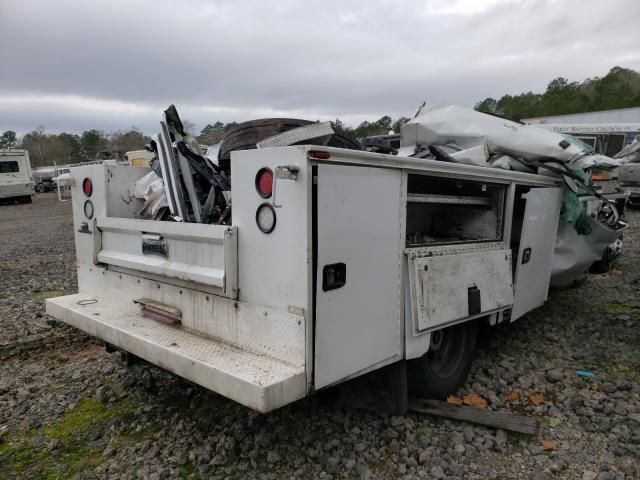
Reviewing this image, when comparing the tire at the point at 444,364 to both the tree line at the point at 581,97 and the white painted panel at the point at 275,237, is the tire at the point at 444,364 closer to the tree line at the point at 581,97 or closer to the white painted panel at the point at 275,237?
the white painted panel at the point at 275,237

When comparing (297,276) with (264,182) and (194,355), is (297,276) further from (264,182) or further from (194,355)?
(194,355)

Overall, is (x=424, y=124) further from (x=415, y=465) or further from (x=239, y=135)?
(x=415, y=465)

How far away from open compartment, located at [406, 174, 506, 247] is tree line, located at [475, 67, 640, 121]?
110ft

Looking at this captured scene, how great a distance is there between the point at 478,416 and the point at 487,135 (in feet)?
7.28

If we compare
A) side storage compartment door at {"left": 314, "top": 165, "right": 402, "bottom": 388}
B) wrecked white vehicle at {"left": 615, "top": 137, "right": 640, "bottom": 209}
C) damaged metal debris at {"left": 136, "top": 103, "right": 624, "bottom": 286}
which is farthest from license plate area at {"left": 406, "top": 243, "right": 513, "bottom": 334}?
wrecked white vehicle at {"left": 615, "top": 137, "right": 640, "bottom": 209}

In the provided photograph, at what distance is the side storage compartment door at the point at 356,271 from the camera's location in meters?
2.02

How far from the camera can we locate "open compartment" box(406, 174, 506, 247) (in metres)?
3.13

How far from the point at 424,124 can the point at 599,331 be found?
250 cm

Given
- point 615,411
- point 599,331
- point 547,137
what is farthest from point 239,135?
point 599,331

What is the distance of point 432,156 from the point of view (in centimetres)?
334

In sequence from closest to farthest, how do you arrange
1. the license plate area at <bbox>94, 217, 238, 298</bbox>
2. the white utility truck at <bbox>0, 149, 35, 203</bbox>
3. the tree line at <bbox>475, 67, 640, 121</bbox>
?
the license plate area at <bbox>94, 217, 238, 298</bbox>
the white utility truck at <bbox>0, 149, 35, 203</bbox>
the tree line at <bbox>475, 67, 640, 121</bbox>

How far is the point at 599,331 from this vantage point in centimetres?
433

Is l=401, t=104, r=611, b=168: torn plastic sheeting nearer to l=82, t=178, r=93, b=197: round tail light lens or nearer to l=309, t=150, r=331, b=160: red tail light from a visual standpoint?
l=309, t=150, r=331, b=160: red tail light

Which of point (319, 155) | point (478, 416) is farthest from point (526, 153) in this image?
point (319, 155)
